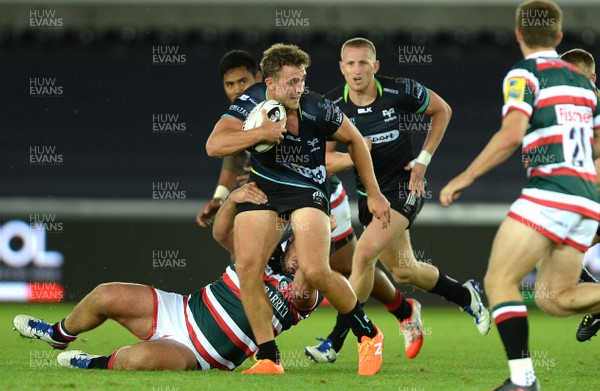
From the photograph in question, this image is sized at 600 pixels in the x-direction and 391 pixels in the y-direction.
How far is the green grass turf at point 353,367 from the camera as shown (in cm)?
523

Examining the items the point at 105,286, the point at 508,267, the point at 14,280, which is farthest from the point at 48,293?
the point at 508,267

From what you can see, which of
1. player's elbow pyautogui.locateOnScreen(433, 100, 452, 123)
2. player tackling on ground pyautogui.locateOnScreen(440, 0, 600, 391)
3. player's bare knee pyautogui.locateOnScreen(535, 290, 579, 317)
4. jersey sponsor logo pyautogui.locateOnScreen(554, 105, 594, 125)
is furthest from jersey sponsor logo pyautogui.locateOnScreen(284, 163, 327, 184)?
player's elbow pyautogui.locateOnScreen(433, 100, 452, 123)

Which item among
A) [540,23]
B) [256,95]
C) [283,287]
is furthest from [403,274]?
[540,23]

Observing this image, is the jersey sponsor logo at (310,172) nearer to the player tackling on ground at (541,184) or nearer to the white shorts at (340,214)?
the player tackling on ground at (541,184)

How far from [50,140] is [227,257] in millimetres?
4572

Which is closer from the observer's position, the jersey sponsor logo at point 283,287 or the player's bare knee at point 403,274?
the jersey sponsor logo at point 283,287

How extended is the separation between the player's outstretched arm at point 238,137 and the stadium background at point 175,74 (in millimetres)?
7423

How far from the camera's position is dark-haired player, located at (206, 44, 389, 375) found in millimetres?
5746

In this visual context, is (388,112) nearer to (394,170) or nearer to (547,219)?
(394,170)

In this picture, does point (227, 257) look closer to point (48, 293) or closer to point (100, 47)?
point (48, 293)

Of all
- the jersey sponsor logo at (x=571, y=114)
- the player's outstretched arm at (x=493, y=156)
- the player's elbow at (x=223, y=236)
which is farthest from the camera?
the player's elbow at (x=223, y=236)

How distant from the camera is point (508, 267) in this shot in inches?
187

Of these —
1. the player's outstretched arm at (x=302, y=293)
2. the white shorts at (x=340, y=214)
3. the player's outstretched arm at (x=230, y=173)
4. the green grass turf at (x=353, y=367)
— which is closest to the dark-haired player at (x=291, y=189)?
the player's outstretched arm at (x=302, y=293)

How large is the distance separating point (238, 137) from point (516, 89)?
5.34 ft
